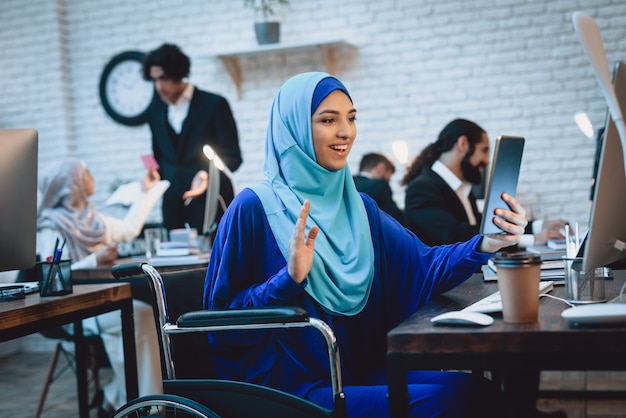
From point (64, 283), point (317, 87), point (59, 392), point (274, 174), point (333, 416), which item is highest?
point (317, 87)

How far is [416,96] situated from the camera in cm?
582

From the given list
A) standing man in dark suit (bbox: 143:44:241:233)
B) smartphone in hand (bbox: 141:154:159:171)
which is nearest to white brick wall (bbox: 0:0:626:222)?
standing man in dark suit (bbox: 143:44:241:233)

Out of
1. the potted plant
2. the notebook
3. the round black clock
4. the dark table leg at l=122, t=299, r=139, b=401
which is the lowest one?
the dark table leg at l=122, t=299, r=139, b=401

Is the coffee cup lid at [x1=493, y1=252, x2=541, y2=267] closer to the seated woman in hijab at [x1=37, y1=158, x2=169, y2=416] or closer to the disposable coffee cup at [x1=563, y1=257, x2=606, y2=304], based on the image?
the disposable coffee cup at [x1=563, y1=257, x2=606, y2=304]

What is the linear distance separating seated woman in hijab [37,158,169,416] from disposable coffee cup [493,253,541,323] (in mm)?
2392

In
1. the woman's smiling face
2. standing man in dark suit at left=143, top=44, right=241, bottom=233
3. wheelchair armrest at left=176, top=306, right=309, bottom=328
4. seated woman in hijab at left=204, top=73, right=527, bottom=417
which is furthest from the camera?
standing man in dark suit at left=143, top=44, right=241, bottom=233

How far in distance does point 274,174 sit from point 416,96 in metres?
4.10

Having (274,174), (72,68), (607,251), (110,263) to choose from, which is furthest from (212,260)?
(72,68)

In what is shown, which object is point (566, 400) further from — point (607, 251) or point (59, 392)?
point (59, 392)

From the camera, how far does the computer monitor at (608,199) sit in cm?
134

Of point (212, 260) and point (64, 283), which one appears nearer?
point (212, 260)

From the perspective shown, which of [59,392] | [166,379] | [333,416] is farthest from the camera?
[59,392]

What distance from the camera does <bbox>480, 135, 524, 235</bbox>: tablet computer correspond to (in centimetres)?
154

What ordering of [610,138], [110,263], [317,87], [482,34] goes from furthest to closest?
[482,34], [110,263], [317,87], [610,138]
